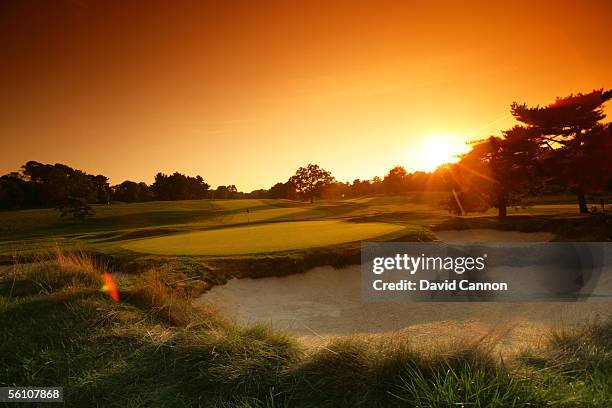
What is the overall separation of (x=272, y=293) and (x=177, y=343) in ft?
15.0

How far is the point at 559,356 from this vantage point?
4.41 meters

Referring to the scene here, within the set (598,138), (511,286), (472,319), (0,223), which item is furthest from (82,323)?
(0,223)

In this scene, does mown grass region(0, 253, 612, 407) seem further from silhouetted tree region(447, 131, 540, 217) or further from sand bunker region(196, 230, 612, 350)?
silhouetted tree region(447, 131, 540, 217)

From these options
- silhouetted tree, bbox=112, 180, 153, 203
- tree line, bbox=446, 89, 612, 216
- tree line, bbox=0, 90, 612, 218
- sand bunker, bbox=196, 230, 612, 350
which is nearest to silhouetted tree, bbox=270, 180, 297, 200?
silhouetted tree, bbox=112, 180, 153, 203

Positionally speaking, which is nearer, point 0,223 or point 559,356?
point 559,356

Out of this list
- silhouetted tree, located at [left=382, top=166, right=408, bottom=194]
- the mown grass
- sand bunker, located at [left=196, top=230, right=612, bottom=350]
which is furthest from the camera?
silhouetted tree, located at [left=382, top=166, right=408, bottom=194]

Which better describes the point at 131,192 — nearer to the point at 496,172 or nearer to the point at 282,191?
the point at 282,191

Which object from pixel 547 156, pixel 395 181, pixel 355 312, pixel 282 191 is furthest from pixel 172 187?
pixel 355 312

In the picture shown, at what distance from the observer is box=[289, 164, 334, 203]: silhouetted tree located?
69125 mm

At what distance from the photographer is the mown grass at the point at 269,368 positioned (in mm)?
3609

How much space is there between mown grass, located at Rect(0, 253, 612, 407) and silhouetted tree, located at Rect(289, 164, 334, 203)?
6323cm

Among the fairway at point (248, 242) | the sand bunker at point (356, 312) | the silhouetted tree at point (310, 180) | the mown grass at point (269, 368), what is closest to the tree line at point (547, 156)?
the fairway at point (248, 242)

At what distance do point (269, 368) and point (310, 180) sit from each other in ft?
214

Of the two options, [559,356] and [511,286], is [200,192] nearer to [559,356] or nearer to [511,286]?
[511,286]
